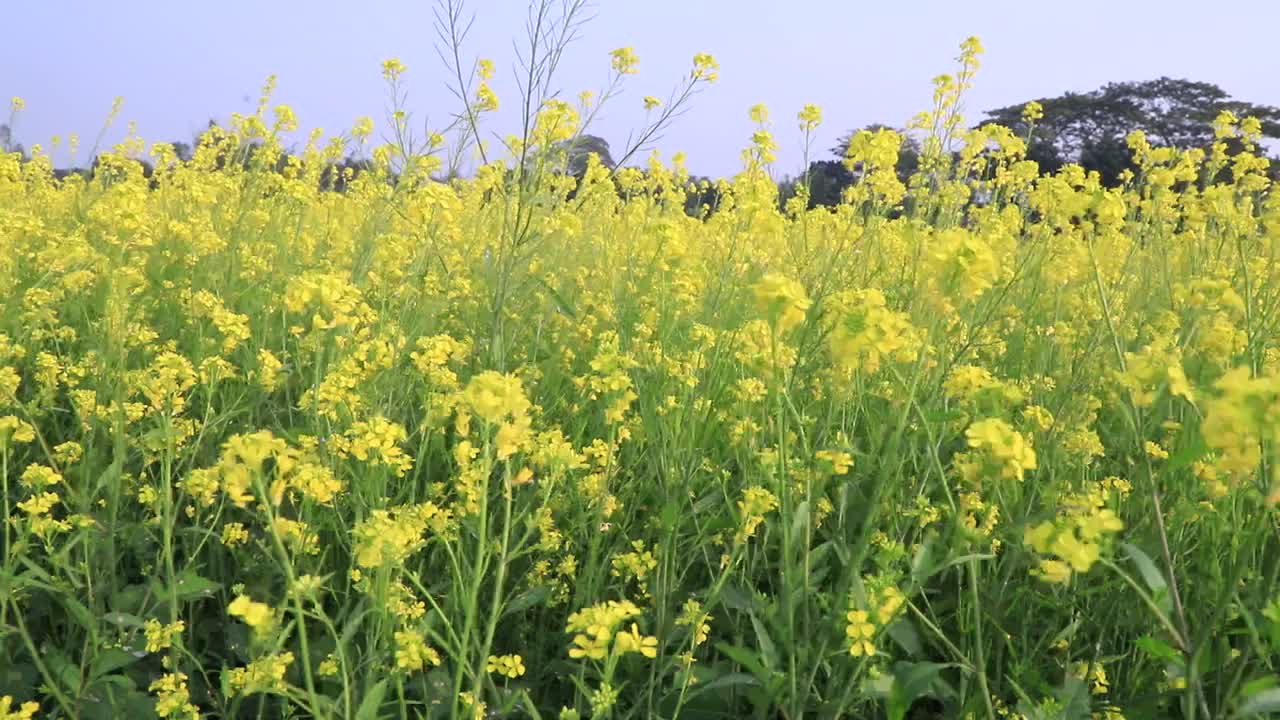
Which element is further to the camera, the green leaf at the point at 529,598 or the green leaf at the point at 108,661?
the green leaf at the point at 529,598

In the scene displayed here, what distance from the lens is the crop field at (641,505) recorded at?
1157mm

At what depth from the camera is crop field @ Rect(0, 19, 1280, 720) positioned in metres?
1.16

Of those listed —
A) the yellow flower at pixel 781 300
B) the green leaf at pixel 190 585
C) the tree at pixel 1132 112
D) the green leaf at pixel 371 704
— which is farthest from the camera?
the tree at pixel 1132 112

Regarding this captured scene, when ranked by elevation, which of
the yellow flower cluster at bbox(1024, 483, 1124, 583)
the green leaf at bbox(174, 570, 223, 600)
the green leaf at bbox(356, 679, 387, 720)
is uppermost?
the yellow flower cluster at bbox(1024, 483, 1124, 583)

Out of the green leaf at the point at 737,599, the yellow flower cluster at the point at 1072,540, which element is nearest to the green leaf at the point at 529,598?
the green leaf at the point at 737,599

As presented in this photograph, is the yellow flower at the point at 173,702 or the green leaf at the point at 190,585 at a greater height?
the green leaf at the point at 190,585

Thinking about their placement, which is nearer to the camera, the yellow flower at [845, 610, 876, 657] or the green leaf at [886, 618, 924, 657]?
the yellow flower at [845, 610, 876, 657]

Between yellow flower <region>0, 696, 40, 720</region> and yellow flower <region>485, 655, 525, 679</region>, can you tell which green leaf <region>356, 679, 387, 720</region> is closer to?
yellow flower <region>485, 655, 525, 679</region>

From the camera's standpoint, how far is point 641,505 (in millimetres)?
1834

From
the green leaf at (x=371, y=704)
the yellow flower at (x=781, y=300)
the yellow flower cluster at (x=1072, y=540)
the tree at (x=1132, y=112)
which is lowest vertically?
the green leaf at (x=371, y=704)

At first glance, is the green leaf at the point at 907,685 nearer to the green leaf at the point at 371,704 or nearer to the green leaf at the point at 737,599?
the green leaf at the point at 737,599

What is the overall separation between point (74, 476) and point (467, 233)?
2622mm

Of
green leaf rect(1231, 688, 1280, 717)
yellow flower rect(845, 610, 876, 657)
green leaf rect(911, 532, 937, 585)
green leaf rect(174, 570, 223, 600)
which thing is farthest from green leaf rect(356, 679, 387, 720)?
green leaf rect(1231, 688, 1280, 717)

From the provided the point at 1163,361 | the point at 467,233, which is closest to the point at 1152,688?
the point at 1163,361
